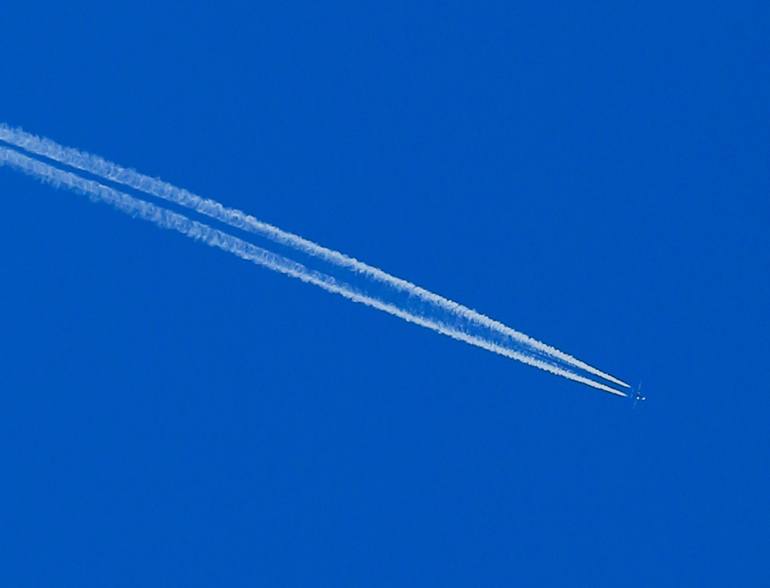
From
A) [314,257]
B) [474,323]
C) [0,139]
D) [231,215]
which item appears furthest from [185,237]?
[474,323]

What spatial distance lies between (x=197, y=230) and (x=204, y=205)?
1.30ft

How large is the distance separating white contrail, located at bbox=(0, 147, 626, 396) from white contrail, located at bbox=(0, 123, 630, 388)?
174 mm

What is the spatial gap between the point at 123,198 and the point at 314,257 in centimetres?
296

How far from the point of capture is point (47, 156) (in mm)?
17734

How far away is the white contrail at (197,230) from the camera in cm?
1769

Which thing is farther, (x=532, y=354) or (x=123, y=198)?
(x=532, y=354)

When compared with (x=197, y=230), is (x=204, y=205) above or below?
above

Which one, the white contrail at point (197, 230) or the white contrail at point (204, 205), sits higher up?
the white contrail at point (204, 205)

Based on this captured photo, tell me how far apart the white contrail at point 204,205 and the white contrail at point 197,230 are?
17 cm

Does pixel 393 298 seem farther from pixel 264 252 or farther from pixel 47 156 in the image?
pixel 47 156

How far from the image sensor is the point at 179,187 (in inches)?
720

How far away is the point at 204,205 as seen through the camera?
1795 centimetres

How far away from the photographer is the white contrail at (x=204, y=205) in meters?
17.8

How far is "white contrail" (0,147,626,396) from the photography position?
1769cm
